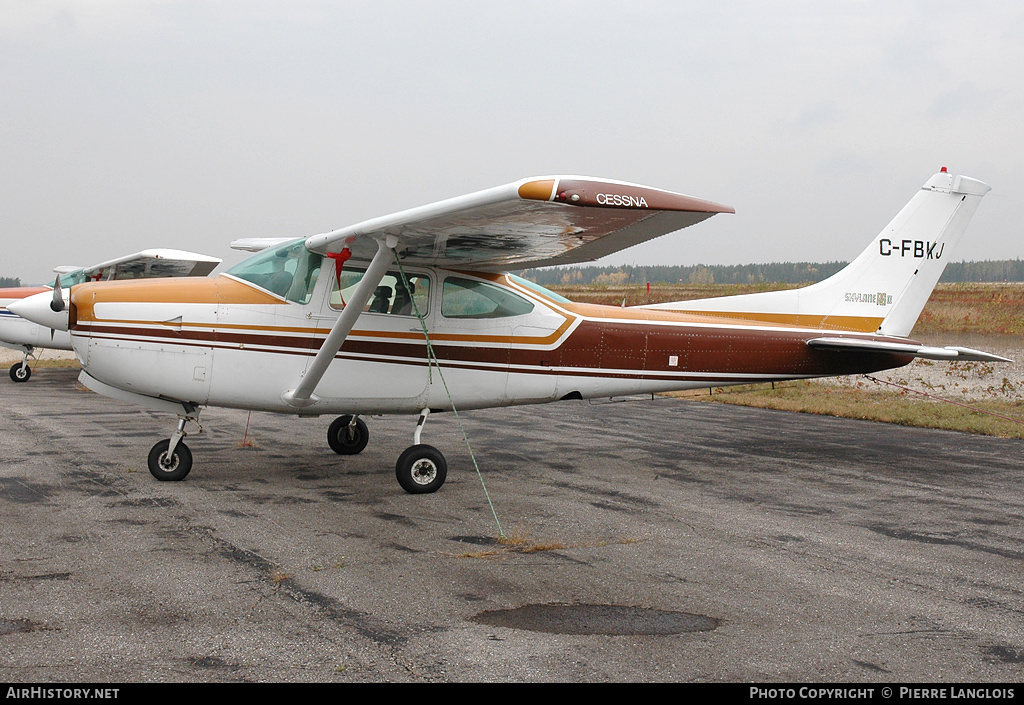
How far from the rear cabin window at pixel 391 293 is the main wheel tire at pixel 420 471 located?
4.49 feet

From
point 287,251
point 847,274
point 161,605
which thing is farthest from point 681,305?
point 161,605

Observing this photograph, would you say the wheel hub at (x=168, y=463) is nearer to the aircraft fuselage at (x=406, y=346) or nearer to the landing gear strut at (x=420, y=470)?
the aircraft fuselage at (x=406, y=346)

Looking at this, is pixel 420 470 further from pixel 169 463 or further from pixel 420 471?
pixel 169 463

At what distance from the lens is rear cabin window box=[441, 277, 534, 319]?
26.0 feet

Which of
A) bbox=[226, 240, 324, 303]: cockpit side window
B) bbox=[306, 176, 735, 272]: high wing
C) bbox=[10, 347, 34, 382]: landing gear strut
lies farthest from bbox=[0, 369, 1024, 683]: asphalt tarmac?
bbox=[10, 347, 34, 382]: landing gear strut

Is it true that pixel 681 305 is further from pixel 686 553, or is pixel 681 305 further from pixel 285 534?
pixel 285 534

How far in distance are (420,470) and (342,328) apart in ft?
4.76

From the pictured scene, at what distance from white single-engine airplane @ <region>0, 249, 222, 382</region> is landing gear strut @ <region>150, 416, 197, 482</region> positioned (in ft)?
39.1

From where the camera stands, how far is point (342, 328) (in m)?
6.85

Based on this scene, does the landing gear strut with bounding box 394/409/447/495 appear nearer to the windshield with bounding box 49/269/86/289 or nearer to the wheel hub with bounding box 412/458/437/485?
the wheel hub with bounding box 412/458/437/485

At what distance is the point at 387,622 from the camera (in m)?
4.02

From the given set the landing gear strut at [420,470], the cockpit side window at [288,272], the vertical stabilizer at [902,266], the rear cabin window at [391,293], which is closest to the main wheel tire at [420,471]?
the landing gear strut at [420,470]

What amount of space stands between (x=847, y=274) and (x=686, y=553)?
5928 mm

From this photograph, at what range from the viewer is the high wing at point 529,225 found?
16.6 ft
